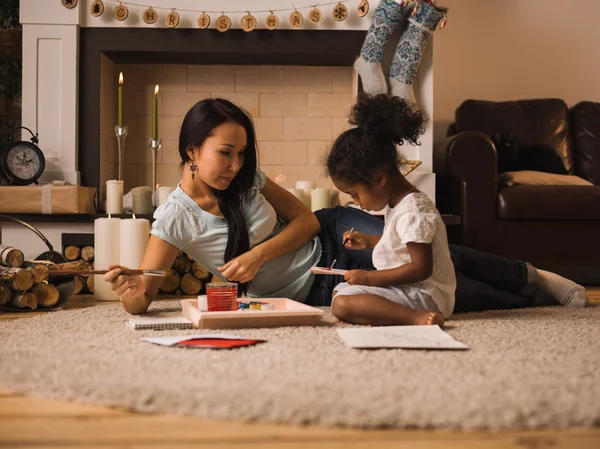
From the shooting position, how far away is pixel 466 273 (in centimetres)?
240

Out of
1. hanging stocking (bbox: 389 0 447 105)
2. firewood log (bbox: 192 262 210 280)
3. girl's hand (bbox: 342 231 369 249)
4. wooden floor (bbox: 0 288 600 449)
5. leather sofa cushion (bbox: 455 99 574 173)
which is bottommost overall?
firewood log (bbox: 192 262 210 280)

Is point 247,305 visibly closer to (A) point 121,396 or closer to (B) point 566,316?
(A) point 121,396

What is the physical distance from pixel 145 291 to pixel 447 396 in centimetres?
125

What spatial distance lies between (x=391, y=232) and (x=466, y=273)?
54 cm

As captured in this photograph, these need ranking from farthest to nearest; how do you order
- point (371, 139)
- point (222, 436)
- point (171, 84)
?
point (171, 84), point (371, 139), point (222, 436)

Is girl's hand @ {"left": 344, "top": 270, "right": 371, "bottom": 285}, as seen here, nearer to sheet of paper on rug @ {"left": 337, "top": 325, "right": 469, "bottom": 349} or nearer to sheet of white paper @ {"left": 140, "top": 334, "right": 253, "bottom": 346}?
sheet of paper on rug @ {"left": 337, "top": 325, "right": 469, "bottom": 349}

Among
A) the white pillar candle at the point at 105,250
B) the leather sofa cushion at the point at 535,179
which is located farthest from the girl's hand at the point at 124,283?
the leather sofa cushion at the point at 535,179

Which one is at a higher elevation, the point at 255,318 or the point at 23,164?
the point at 23,164

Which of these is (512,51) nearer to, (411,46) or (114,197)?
(411,46)

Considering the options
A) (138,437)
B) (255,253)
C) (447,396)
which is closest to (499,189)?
(255,253)

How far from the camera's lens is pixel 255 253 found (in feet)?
7.20

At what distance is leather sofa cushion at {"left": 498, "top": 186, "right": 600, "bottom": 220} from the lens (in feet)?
11.5

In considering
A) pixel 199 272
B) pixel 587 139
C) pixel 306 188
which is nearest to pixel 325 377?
pixel 199 272

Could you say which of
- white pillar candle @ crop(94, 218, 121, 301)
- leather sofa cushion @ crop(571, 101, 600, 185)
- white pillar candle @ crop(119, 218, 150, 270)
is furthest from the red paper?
leather sofa cushion @ crop(571, 101, 600, 185)
